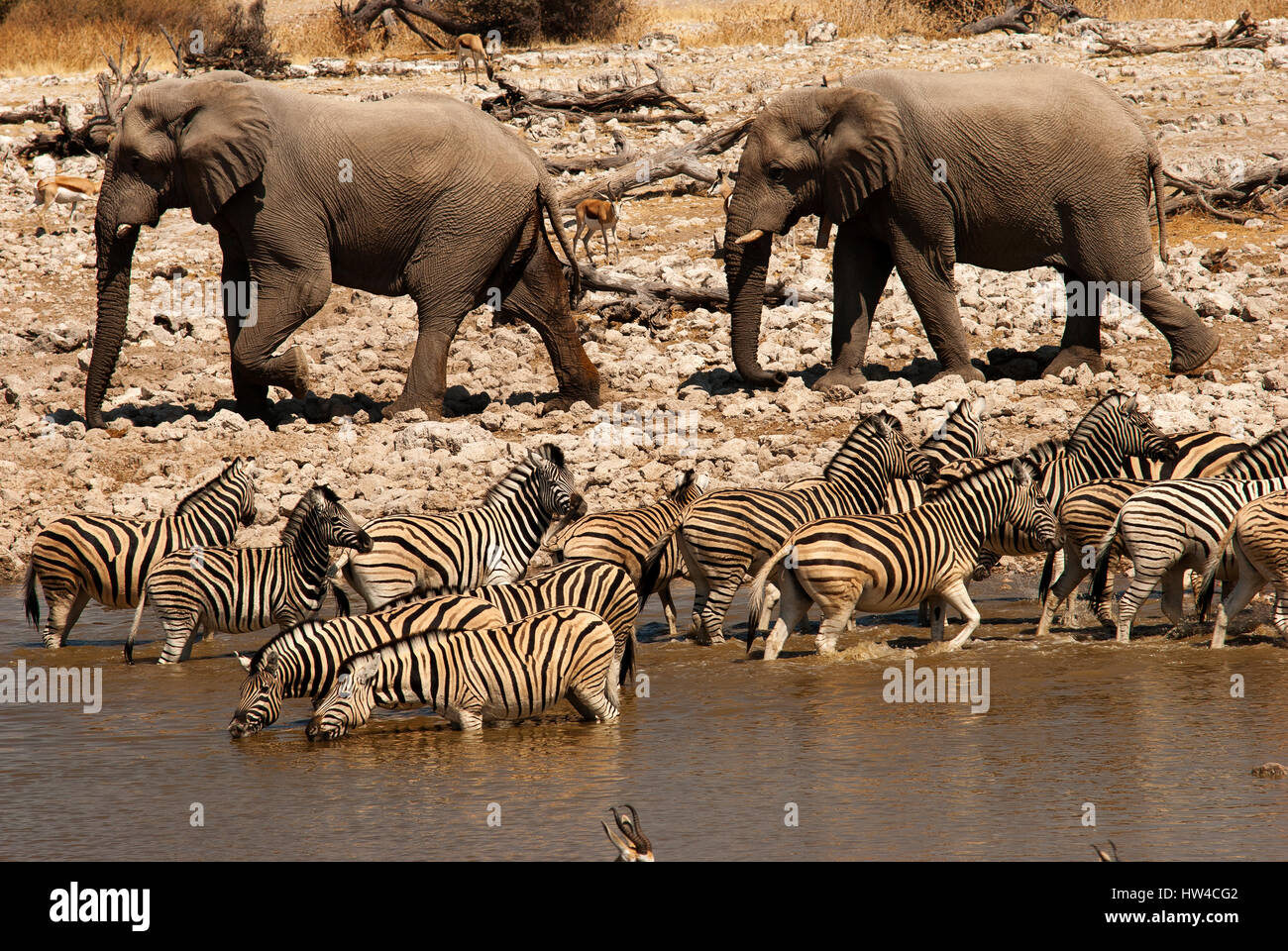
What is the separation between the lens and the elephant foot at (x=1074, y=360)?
1356 cm

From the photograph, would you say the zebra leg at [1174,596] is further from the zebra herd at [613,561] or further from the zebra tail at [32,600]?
the zebra tail at [32,600]

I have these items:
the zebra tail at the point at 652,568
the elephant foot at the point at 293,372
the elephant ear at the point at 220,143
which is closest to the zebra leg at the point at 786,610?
the zebra tail at the point at 652,568

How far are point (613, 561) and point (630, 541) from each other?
0.16 m

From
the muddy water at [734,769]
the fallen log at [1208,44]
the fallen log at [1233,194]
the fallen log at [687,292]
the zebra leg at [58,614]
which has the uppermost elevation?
the fallen log at [1208,44]

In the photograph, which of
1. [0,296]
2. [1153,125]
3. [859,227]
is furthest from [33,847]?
[1153,125]

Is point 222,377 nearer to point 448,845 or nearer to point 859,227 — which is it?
point 859,227

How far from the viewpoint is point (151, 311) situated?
16.4 meters

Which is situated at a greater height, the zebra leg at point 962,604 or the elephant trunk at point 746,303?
the elephant trunk at point 746,303

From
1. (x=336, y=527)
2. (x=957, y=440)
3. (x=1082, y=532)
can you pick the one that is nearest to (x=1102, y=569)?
(x=1082, y=532)

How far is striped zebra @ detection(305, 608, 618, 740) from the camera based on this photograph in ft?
23.9

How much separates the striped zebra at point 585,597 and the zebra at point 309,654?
29 cm

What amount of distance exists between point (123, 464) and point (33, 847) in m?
7.11

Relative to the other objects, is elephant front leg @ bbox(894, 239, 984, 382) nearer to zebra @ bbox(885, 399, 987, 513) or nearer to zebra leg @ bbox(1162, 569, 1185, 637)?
zebra @ bbox(885, 399, 987, 513)
